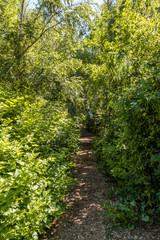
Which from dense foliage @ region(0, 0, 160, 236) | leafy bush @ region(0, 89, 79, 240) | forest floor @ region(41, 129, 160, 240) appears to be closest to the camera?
leafy bush @ region(0, 89, 79, 240)

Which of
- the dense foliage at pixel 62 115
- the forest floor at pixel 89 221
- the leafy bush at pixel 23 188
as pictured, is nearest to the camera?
the leafy bush at pixel 23 188

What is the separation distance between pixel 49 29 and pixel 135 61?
348cm

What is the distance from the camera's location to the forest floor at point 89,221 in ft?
8.19

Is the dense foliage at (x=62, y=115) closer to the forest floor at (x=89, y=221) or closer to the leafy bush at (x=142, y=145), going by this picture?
the leafy bush at (x=142, y=145)

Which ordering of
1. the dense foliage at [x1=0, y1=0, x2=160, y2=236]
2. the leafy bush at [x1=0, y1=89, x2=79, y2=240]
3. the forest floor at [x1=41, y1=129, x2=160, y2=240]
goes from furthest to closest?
the forest floor at [x1=41, y1=129, x2=160, y2=240]
the dense foliage at [x1=0, y1=0, x2=160, y2=236]
the leafy bush at [x1=0, y1=89, x2=79, y2=240]

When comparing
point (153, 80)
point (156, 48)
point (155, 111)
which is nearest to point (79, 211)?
point (155, 111)

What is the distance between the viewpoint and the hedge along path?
2.59 m

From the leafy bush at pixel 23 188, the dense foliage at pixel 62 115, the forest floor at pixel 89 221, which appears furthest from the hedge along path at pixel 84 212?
the leafy bush at pixel 23 188

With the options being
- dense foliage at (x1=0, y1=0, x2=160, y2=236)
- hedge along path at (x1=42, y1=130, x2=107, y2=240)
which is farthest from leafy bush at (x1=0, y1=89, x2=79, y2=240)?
hedge along path at (x1=42, y1=130, x2=107, y2=240)

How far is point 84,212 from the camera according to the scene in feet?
10.2

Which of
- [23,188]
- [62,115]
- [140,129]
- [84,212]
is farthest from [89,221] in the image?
[62,115]

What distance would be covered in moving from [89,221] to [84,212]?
0.26 meters

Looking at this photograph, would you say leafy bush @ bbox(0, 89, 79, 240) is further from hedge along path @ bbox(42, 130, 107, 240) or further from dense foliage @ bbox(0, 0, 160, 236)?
hedge along path @ bbox(42, 130, 107, 240)

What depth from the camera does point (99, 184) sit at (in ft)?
13.4
